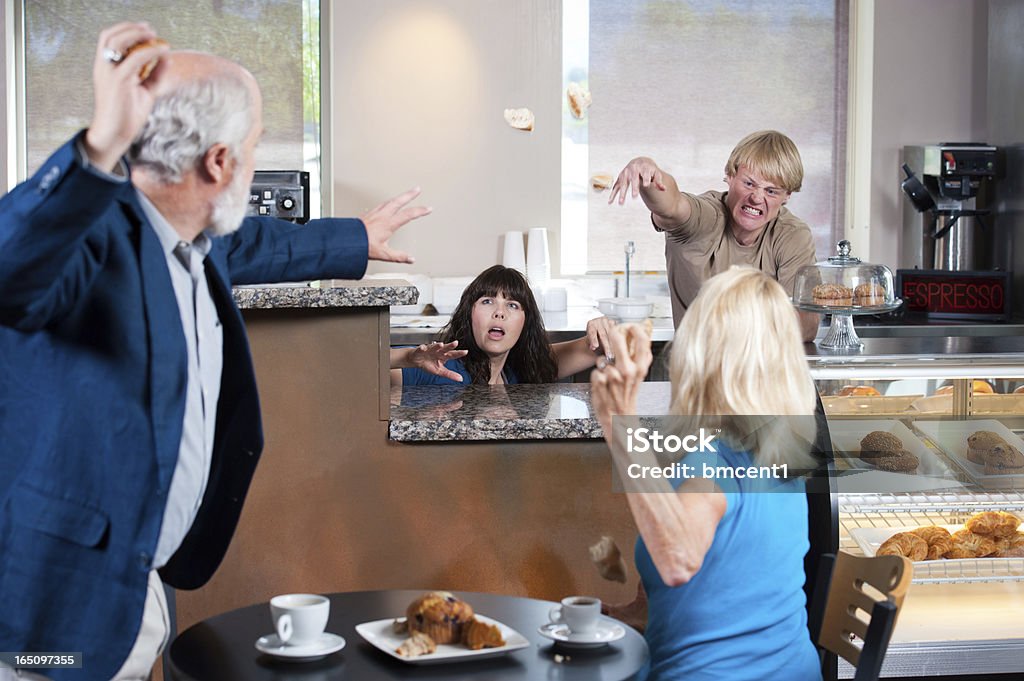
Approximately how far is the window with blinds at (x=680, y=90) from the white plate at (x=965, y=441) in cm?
283

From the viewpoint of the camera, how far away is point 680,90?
507cm

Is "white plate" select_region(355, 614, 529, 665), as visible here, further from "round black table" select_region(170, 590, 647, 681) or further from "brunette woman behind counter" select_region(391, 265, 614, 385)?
"brunette woman behind counter" select_region(391, 265, 614, 385)

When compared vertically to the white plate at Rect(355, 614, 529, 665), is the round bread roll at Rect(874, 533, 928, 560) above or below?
below

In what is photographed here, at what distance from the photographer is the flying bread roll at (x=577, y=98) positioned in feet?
16.3

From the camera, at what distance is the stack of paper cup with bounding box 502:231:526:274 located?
4.91 metres

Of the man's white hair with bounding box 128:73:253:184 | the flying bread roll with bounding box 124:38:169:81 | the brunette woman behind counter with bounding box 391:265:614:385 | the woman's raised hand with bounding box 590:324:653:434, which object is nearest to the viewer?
the flying bread roll with bounding box 124:38:169:81

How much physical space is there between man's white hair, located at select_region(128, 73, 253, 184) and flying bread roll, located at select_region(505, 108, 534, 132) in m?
3.77

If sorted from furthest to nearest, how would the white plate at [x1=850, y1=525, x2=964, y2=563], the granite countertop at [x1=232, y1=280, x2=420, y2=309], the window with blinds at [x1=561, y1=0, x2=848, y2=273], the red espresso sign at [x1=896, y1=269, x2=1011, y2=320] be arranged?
the window with blinds at [x1=561, y1=0, x2=848, y2=273], the red espresso sign at [x1=896, y1=269, x2=1011, y2=320], the white plate at [x1=850, y1=525, x2=964, y2=563], the granite countertop at [x1=232, y1=280, x2=420, y2=309]

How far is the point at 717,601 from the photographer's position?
1516 millimetres

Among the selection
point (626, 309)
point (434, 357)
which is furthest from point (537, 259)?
point (434, 357)

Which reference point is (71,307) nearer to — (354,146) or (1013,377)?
(1013,377)

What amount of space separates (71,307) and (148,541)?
0.29m

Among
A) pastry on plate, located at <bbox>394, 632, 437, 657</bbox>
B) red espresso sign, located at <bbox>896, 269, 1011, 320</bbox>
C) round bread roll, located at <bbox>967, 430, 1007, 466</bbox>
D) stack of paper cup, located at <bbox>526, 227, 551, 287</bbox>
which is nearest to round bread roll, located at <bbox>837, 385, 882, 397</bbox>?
round bread roll, located at <bbox>967, 430, 1007, 466</bbox>

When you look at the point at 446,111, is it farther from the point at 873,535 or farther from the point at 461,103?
the point at 873,535
